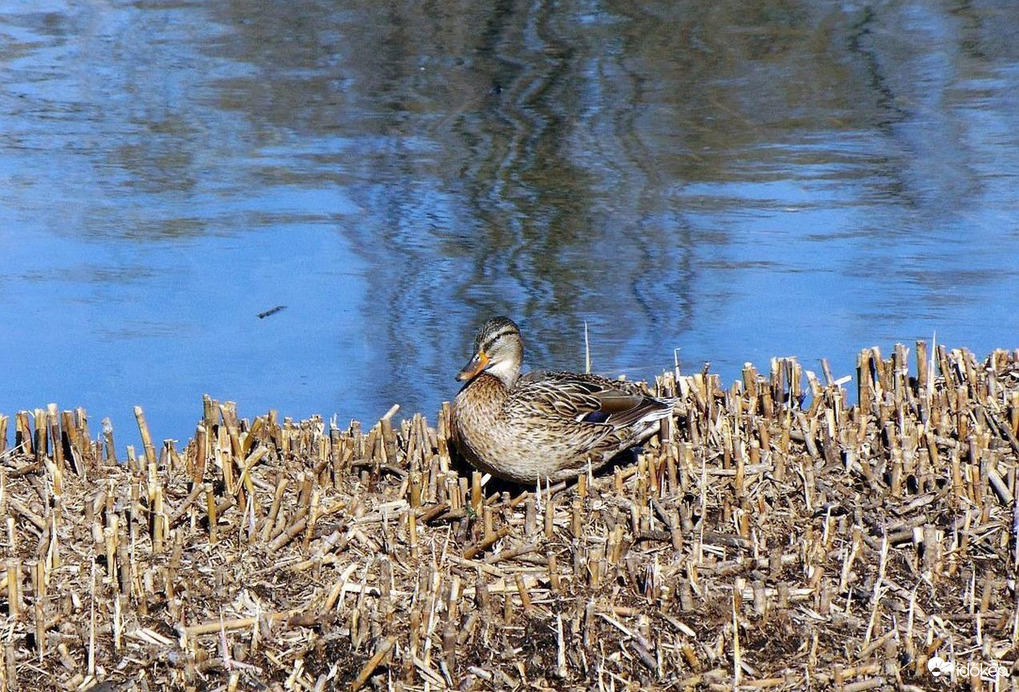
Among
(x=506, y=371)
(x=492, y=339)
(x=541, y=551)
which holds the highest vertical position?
(x=492, y=339)

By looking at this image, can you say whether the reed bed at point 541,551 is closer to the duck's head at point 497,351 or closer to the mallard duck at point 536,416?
the mallard duck at point 536,416

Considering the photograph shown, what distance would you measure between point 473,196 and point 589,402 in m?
3.02

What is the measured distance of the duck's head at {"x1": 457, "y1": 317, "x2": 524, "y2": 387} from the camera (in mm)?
5102

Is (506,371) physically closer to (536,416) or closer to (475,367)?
(475,367)

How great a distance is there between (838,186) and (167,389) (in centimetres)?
391

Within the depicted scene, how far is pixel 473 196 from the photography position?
25.8 ft

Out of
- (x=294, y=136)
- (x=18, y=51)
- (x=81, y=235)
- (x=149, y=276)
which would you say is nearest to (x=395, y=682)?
(x=149, y=276)

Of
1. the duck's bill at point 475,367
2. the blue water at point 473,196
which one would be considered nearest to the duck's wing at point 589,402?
the duck's bill at point 475,367

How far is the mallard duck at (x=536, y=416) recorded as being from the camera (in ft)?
15.9

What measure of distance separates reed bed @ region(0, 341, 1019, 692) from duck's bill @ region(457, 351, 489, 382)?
22 centimetres

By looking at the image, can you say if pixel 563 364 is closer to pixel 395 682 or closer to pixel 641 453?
pixel 641 453

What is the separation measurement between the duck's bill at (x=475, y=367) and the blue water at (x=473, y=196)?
667mm

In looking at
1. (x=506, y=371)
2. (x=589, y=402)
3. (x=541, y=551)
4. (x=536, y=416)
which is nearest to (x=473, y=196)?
(x=506, y=371)

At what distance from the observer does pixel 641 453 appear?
5.21m
